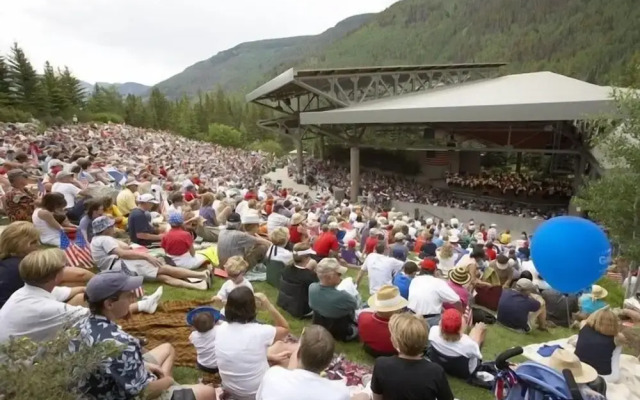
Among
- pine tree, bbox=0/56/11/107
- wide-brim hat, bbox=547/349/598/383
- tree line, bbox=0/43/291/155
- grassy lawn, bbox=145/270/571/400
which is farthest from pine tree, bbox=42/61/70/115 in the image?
wide-brim hat, bbox=547/349/598/383

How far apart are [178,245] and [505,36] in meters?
151

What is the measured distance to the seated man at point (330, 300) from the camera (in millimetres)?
4461

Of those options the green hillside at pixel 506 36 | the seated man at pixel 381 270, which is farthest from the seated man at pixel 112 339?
the green hillside at pixel 506 36

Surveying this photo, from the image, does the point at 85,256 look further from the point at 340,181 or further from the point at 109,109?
the point at 109,109

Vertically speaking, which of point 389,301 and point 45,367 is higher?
point 45,367

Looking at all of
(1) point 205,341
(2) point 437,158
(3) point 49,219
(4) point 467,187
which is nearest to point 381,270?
(1) point 205,341

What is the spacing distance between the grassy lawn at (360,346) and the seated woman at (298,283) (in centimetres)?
13

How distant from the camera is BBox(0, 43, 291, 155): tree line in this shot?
30891mm

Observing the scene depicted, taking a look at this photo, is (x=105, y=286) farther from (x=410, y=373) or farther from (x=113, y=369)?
(x=410, y=373)

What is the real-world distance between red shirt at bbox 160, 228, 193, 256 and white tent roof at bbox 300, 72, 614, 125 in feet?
39.9

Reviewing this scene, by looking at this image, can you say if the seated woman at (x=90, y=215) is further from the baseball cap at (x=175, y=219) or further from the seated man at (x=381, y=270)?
the seated man at (x=381, y=270)

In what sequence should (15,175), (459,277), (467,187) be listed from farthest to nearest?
(467,187), (15,175), (459,277)

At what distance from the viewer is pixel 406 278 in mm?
5570

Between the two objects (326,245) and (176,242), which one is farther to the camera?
(326,245)
